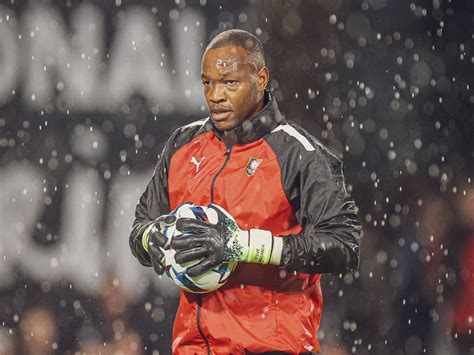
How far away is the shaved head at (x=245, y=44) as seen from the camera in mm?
3557

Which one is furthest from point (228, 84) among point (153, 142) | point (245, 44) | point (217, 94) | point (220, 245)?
point (153, 142)

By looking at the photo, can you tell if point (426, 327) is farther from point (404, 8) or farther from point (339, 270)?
point (339, 270)

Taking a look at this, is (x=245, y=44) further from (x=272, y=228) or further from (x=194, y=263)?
(x=194, y=263)

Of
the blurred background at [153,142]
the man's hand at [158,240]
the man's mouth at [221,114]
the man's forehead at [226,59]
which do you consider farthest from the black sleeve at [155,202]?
the blurred background at [153,142]

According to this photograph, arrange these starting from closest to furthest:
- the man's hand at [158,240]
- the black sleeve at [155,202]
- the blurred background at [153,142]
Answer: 1. the man's hand at [158,240]
2. the black sleeve at [155,202]
3. the blurred background at [153,142]

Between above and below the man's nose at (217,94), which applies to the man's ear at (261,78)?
above

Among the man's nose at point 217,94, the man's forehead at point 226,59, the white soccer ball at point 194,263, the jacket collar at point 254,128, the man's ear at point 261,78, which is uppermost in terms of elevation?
the man's forehead at point 226,59

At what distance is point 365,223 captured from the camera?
5.55m

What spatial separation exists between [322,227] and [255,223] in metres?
0.24

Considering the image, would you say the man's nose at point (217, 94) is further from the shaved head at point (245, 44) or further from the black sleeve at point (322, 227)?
the black sleeve at point (322, 227)

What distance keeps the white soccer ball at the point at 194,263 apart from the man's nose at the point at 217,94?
0.41 m

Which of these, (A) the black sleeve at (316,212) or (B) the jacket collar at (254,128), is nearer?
(A) the black sleeve at (316,212)

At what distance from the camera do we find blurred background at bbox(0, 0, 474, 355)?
5516 millimetres

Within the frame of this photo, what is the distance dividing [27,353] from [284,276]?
8.57 feet
